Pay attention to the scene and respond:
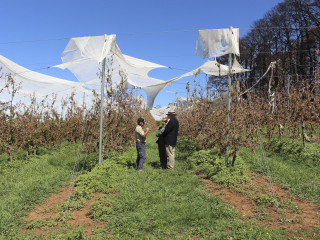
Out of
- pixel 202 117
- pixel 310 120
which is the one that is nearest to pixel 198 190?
pixel 202 117

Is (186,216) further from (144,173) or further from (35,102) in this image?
(35,102)

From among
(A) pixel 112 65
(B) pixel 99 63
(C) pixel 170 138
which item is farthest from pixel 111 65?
(C) pixel 170 138

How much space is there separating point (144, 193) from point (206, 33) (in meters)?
3.92

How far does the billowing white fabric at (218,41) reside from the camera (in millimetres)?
5957

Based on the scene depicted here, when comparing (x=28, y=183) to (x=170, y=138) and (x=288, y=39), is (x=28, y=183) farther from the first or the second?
(x=288, y=39)

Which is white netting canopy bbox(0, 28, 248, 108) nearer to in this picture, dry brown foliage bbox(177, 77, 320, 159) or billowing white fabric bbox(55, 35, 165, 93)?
billowing white fabric bbox(55, 35, 165, 93)

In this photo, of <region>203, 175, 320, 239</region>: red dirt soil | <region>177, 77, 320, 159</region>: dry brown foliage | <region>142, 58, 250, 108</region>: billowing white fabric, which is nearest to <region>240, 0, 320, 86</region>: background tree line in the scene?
<region>177, 77, 320, 159</region>: dry brown foliage

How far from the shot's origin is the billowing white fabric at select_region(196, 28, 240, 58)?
596cm

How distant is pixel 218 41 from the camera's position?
6.07m

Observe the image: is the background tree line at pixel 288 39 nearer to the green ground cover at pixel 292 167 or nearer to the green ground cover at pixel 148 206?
the green ground cover at pixel 292 167

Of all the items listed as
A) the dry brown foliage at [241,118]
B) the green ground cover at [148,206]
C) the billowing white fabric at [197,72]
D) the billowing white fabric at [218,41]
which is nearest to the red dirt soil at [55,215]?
the green ground cover at [148,206]

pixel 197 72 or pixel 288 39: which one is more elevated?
pixel 288 39

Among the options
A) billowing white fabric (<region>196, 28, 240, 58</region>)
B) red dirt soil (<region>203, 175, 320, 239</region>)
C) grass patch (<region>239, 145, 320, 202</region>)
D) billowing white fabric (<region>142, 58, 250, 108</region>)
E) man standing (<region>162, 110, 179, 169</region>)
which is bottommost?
red dirt soil (<region>203, 175, 320, 239</region>)

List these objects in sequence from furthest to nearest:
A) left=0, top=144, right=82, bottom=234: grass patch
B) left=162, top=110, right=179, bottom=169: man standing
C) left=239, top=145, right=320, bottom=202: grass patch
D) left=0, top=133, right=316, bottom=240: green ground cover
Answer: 1. left=162, top=110, right=179, bottom=169: man standing
2. left=239, top=145, right=320, bottom=202: grass patch
3. left=0, top=144, right=82, bottom=234: grass patch
4. left=0, top=133, right=316, bottom=240: green ground cover
